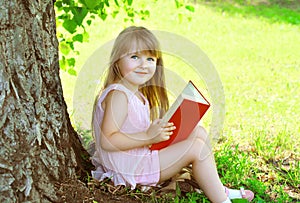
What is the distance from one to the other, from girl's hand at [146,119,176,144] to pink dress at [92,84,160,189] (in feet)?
0.41

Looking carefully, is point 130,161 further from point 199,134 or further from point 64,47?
point 64,47

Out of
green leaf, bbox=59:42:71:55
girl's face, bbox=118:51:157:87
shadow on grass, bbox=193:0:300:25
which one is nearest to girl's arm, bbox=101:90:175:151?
girl's face, bbox=118:51:157:87

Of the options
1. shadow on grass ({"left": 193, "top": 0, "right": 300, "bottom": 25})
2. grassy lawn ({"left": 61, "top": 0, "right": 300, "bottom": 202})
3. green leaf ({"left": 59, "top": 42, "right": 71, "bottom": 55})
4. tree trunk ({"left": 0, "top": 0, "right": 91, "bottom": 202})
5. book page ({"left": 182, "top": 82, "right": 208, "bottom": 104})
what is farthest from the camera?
shadow on grass ({"left": 193, "top": 0, "right": 300, "bottom": 25})

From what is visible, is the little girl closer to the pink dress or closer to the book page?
the pink dress

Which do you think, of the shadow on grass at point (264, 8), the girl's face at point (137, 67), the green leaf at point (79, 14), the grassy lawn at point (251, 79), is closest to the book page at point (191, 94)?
the girl's face at point (137, 67)

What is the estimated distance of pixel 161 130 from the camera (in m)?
2.55

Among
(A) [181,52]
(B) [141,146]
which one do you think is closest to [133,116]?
(B) [141,146]

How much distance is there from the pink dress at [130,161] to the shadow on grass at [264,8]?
5.76 meters

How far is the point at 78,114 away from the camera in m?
4.12

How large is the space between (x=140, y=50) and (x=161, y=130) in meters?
0.40

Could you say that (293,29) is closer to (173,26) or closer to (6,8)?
(173,26)

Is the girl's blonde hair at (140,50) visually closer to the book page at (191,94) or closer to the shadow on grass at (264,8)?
the book page at (191,94)

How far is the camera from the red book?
8.20ft

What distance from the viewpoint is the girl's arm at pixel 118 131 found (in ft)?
8.52
